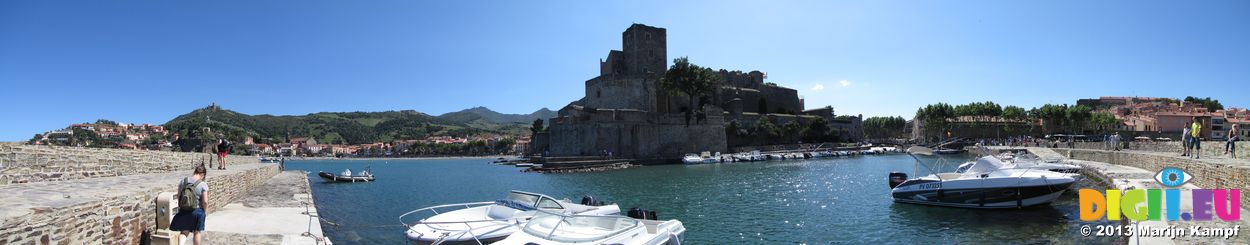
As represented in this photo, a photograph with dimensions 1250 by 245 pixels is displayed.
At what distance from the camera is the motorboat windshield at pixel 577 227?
8.81 metres

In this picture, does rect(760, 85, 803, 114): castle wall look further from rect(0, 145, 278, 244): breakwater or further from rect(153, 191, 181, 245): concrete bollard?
rect(153, 191, 181, 245): concrete bollard

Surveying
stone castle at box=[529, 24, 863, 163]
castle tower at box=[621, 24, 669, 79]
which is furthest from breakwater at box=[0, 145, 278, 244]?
castle tower at box=[621, 24, 669, 79]

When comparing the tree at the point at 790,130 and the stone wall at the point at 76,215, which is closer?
the stone wall at the point at 76,215

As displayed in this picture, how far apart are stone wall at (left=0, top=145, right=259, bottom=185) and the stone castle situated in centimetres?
3865

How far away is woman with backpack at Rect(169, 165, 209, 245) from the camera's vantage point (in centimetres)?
769

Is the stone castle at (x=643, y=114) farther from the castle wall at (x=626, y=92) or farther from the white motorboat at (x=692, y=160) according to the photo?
the white motorboat at (x=692, y=160)

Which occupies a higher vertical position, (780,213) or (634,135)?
(634,135)

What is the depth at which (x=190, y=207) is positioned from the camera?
773cm

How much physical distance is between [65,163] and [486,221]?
923 cm

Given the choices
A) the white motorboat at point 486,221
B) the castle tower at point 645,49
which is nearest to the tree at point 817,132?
the castle tower at point 645,49

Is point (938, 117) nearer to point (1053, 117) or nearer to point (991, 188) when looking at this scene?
point (1053, 117)

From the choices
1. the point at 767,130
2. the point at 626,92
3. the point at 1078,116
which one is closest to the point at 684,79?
the point at 626,92

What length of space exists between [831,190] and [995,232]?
416 inches

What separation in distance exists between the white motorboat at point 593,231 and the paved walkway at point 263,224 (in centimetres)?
412
